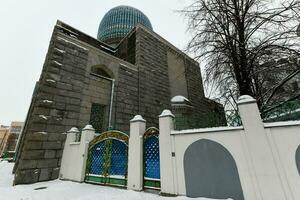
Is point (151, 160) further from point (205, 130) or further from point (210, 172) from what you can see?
point (205, 130)

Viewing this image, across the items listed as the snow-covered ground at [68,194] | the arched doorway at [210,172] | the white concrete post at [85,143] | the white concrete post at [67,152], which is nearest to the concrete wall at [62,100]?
the white concrete post at [67,152]

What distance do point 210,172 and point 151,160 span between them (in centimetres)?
184

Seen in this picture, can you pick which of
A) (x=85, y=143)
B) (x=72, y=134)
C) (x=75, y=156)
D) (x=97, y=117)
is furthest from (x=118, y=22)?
(x=75, y=156)

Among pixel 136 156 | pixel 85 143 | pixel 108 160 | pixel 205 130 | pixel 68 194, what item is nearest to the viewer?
pixel 205 130

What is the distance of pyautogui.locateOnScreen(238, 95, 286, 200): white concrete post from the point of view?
3.38 m

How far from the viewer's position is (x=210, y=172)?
4.07m

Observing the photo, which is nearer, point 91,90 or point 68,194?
point 68,194

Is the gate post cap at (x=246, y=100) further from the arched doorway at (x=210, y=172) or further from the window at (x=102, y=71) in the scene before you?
the window at (x=102, y=71)

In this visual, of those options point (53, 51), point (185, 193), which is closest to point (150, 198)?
point (185, 193)

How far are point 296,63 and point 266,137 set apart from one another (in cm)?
449

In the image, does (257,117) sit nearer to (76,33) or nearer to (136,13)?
(76,33)

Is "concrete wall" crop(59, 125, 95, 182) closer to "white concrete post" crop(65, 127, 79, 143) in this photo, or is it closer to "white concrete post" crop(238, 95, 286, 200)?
"white concrete post" crop(65, 127, 79, 143)

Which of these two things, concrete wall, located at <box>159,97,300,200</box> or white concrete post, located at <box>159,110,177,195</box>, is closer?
concrete wall, located at <box>159,97,300,200</box>

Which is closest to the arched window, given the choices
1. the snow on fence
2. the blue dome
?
the snow on fence
